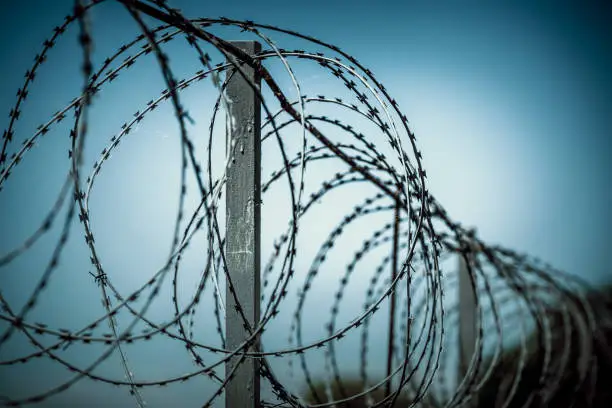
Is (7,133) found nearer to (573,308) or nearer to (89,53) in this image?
(89,53)

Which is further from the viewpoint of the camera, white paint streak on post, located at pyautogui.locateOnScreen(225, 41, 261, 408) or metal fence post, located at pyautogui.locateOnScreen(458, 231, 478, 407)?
metal fence post, located at pyautogui.locateOnScreen(458, 231, 478, 407)

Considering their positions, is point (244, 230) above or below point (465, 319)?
below

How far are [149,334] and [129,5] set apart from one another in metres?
1.62

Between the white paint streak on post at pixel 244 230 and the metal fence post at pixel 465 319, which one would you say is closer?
the white paint streak on post at pixel 244 230

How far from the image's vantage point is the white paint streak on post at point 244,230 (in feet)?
12.2

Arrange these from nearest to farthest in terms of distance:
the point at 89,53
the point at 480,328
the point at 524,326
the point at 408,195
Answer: the point at 89,53
the point at 408,195
the point at 480,328
the point at 524,326

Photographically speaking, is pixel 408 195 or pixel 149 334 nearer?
pixel 149 334

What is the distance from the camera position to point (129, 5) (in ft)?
8.55

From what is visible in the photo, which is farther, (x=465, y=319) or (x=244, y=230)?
(x=465, y=319)

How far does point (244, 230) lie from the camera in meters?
3.83

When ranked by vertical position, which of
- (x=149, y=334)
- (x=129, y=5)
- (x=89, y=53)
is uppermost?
(x=129, y=5)

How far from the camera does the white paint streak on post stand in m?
3.73

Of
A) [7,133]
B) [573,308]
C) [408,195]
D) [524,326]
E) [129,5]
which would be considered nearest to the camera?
[129,5]

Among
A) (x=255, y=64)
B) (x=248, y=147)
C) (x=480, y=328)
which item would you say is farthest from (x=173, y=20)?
(x=480, y=328)
